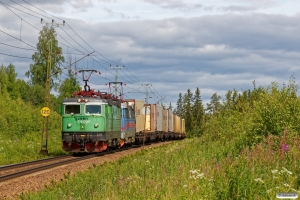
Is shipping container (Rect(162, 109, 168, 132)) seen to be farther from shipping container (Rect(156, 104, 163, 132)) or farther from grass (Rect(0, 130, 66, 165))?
grass (Rect(0, 130, 66, 165))

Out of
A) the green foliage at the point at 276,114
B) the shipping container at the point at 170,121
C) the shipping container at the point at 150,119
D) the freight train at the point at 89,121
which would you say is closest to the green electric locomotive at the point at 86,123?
the freight train at the point at 89,121

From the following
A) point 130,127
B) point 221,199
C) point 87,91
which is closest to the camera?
point 221,199

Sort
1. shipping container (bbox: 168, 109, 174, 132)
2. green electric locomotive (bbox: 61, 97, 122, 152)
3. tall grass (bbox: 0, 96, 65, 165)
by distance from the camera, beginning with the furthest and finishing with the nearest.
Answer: shipping container (bbox: 168, 109, 174, 132) < tall grass (bbox: 0, 96, 65, 165) < green electric locomotive (bbox: 61, 97, 122, 152)

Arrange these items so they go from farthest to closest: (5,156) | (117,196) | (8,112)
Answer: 1. (8,112)
2. (5,156)
3. (117,196)

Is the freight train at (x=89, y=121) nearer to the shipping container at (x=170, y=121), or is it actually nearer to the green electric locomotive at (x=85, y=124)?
the green electric locomotive at (x=85, y=124)

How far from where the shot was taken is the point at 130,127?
133 feet

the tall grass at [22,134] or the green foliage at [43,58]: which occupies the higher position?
the green foliage at [43,58]

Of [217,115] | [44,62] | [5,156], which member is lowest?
[5,156]

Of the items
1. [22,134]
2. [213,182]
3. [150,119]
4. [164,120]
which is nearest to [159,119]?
[150,119]

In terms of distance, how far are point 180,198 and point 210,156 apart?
783cm

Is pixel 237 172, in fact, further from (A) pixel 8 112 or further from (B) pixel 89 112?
(A) pixel 8 112

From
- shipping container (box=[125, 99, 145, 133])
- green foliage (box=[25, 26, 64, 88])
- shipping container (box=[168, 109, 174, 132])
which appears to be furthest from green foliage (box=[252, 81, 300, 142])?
green foliage (box=[25, 26, 64, 88])

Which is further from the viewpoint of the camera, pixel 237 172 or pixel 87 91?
pixel 87 91

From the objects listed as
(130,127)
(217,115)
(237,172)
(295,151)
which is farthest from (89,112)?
(237,172)
